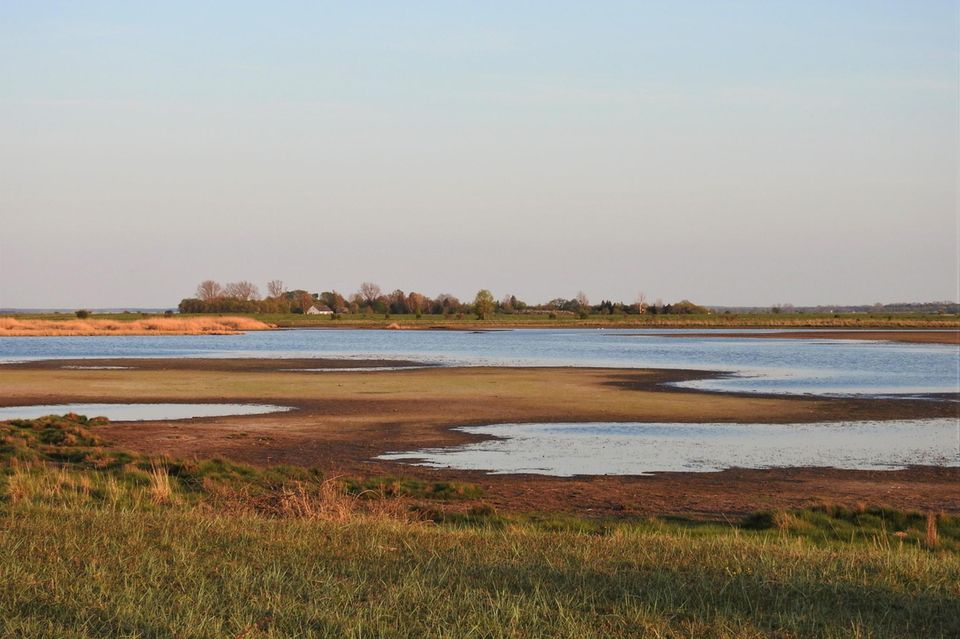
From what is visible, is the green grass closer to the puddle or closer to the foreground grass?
the puddle

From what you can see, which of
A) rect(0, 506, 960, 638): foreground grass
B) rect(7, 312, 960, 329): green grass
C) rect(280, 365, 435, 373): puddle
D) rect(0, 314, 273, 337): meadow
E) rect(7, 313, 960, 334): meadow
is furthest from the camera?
rect(7, 312, 960, 329): green grass

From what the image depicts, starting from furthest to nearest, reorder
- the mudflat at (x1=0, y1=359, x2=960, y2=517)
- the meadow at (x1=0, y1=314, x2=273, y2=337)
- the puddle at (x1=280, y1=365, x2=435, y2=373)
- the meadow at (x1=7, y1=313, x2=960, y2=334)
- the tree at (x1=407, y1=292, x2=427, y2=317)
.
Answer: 1. the tree at (x1=407, y1=292, x2=427, y2=317)
2. the meadow at (x1=7, y1=313, x2=960, y2=334)
3. the meadow at (x1=0, y1=314, x2=273, y2=337)
4. the puddle at (x1=280, y1=365, x2=435, y2=373)
5. the mudflat at (x1=0, y1=359, x2=960, y2=517)

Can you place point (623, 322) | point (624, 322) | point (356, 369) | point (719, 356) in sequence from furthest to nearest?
1. point (624, 322)
2. point (623, 322)
3. point (719, 356)
4. point (356, 369)

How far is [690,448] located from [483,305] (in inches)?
5927

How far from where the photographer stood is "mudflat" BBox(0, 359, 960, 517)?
18641mm

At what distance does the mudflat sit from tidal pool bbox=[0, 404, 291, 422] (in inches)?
49.7

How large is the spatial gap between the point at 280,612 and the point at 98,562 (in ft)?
8.01

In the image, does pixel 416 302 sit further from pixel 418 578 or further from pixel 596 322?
pixel 418 578

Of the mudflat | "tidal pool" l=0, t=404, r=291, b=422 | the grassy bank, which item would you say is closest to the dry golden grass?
the mudflat

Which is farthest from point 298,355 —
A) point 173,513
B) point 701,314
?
point 701,314

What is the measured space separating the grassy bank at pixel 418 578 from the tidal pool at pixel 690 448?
7253 mm

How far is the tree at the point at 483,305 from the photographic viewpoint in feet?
570

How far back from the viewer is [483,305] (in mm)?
175250

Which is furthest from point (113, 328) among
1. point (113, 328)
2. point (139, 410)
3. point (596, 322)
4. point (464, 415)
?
point (464, 415)
